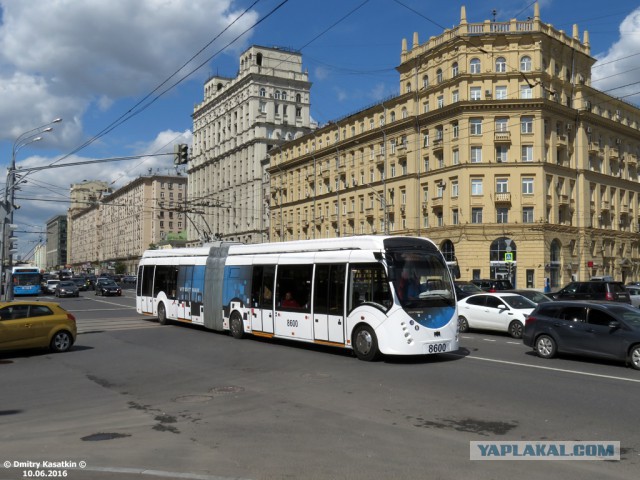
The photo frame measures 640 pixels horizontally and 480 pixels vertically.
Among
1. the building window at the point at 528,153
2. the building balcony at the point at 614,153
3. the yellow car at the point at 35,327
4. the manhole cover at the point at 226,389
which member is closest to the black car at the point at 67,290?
the yellow car at the point at 35,327

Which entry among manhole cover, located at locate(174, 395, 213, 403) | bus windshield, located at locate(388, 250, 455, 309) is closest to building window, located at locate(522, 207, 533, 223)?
bus windshield, located at locate(388, 250, 455, 309)

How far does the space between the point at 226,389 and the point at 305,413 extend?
243cm

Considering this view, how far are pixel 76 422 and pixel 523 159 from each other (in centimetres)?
5087

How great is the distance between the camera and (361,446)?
7.00 metres

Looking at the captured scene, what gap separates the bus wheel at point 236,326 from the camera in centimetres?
1911

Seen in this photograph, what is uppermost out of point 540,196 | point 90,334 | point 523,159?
point 523,159

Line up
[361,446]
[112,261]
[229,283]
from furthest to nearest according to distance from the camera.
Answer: [112,261] < [229,283] < [361,446]

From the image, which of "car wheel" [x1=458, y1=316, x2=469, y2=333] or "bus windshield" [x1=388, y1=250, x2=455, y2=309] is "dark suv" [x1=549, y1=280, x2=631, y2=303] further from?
"bus windshield" [x1=388, y1=250, x2=455, y2=309]

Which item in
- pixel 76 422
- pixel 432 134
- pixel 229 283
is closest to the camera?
pixel 76 422

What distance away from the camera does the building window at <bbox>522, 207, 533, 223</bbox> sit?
2101 inches

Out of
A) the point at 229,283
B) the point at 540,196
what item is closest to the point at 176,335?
the point at 229,283

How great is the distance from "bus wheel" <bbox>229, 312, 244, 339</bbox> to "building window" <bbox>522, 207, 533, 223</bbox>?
39.8 m

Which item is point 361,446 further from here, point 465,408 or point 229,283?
point 229,283

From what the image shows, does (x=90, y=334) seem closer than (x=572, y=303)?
No
